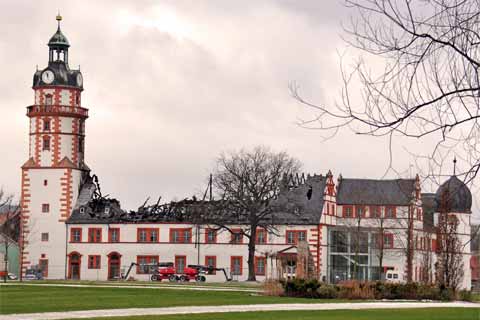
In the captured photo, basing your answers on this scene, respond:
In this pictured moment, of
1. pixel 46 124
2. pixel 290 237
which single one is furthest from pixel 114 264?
pixel 290 237

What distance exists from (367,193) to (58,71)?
1292 inches

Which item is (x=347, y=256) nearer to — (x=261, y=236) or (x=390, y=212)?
(x=390, y=212)

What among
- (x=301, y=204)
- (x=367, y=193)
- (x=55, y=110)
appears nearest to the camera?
(x=301, y=204)

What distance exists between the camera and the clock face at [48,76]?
112 m

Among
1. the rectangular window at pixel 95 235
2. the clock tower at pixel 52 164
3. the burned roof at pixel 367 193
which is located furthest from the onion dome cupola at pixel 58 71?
the burned roof at pixel 367 193

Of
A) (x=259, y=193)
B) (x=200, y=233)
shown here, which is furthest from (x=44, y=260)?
(x=259, y=193)

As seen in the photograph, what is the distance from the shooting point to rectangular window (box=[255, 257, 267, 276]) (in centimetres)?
10481

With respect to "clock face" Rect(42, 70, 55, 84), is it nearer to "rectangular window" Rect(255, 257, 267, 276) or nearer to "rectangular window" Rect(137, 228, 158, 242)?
"rectangular window" Rect(137, 228, 158, 242)

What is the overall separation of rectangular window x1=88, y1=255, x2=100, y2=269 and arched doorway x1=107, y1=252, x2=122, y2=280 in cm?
108

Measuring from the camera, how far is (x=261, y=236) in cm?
10775

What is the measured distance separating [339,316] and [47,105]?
80362 millimetres

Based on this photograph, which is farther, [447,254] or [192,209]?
[192,209]

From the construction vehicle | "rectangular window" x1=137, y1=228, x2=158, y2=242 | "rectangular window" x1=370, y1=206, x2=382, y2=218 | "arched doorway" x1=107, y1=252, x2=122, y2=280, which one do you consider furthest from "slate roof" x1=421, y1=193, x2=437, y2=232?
"arched doorway" x1=107, y1=252, x2=122, y2=280

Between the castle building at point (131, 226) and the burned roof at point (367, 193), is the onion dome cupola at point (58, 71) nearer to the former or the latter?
the castle building at point (131, 226)
